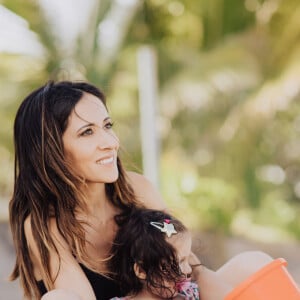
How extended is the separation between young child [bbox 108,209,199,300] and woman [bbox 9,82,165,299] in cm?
11

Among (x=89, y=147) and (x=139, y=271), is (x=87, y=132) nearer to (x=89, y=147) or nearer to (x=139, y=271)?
(x=89, y=147)

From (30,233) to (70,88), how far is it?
473 mm

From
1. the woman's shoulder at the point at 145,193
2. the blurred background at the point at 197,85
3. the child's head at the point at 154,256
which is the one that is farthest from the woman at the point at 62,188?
the blurred background at the point at 197,85

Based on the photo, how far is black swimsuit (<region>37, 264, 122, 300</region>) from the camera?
260 centimetres

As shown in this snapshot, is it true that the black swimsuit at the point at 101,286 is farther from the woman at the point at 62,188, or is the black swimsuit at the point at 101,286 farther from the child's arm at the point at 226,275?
the child's arm at the point at 226,275

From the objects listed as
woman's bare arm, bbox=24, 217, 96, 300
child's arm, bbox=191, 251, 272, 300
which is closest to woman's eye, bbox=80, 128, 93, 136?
woman's bare arm, bbox=24, 217, 96, 300

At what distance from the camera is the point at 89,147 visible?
8.39ft

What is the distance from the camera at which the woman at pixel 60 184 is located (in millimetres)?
2539

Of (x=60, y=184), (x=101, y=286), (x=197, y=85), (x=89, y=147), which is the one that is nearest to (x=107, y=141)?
(x=89, y=147)

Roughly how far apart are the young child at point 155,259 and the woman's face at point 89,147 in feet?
0.62

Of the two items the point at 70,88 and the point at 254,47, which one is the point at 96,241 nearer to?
the point at 70,88

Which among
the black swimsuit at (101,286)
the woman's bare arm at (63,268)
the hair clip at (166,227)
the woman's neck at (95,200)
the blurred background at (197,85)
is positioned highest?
the hair clip at (166,227)

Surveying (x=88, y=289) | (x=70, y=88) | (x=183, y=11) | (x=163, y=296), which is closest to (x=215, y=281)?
(x=163, y=296)

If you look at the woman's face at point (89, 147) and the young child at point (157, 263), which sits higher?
the woman's face at point (89, 147)
